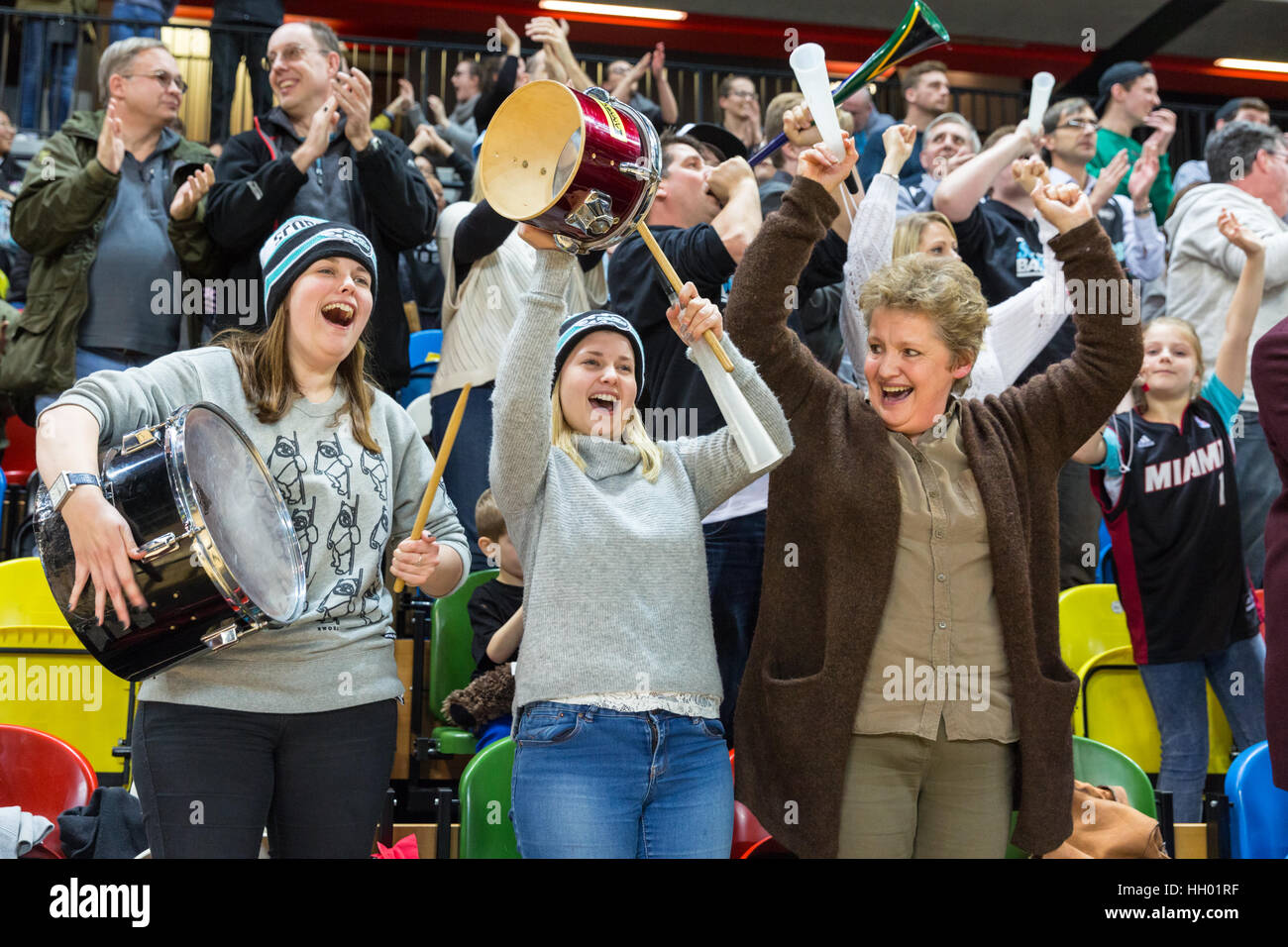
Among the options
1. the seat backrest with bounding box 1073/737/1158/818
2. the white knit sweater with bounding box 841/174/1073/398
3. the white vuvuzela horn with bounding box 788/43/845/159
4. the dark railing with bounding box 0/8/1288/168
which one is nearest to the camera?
the white vuvuzela horn with bounding box 788/43/845/159

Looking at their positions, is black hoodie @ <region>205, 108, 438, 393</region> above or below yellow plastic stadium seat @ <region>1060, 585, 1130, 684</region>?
above

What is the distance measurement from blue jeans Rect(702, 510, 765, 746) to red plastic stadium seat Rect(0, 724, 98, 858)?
1.38m

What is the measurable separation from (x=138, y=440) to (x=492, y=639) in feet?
4.21

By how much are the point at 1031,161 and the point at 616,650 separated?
133cm

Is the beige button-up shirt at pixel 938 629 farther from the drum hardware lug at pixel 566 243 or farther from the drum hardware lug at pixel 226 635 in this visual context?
the drum hardware lug at pixel 226 635

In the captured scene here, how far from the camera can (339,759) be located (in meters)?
2.06

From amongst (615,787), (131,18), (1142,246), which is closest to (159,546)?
(615,787)

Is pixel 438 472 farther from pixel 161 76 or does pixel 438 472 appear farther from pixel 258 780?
pixel 161 76

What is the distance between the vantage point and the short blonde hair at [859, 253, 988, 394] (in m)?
2.42

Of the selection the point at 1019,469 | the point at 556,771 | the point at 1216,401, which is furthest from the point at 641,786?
the point at 1216,401

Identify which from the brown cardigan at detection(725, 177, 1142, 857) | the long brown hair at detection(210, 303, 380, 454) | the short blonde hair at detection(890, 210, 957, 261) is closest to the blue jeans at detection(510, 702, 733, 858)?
the brown cardigan at detection(725, 177, 1142, 857)

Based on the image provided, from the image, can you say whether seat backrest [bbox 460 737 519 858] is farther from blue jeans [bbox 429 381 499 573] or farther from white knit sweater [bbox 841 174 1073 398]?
white knit sweater [bbox 841 174 1073 398]

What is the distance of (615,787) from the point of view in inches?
81.7

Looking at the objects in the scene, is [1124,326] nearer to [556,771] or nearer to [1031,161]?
[1031,161]
